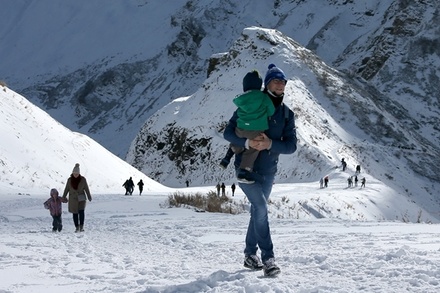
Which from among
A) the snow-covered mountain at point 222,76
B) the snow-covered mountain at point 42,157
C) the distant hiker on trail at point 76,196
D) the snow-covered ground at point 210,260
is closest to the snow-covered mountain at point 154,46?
the snow-covered mountain at point 222,76

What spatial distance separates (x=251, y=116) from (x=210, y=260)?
2313 millimetres

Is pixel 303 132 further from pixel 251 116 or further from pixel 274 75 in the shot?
pixel 251 116

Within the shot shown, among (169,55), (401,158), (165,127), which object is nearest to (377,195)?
(401,158)

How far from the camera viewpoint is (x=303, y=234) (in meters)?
10.5

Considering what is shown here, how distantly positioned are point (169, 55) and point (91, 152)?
81.2m

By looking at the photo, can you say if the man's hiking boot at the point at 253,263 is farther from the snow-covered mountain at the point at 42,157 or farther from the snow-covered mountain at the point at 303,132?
the snow-covered mountain at the point at 303,132

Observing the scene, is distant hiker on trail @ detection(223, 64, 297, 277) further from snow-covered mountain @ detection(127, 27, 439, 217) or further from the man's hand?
snow-covered mountain @ detection(127, 27, 439, 217)

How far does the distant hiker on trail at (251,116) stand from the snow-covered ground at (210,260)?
3.59ft

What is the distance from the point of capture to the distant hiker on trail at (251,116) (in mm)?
6082

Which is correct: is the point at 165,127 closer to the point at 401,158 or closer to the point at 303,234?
the point at 401,158

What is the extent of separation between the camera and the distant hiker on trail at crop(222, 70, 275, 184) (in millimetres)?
6082

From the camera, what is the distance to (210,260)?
7629 mm

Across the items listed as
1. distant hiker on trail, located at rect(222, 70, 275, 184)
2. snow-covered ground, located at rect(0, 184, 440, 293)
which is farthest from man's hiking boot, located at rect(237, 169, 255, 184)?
snow-covered ground, located at rect(0, 184, 440, 293)

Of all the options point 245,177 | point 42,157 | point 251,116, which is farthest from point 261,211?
point 42,157
